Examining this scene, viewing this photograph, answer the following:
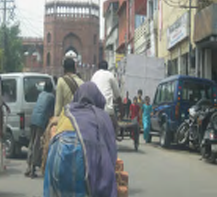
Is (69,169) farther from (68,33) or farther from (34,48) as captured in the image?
(34,48)

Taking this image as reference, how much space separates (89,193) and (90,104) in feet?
2.21

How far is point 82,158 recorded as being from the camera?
10.6ft

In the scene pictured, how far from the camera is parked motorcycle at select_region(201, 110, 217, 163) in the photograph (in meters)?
10.3

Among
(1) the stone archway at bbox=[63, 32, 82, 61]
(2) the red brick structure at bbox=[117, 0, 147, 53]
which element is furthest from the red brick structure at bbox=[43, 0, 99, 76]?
(2) the red brick structure at bbox=[117, 0, 147, 53]

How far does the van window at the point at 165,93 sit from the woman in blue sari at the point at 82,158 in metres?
10.3

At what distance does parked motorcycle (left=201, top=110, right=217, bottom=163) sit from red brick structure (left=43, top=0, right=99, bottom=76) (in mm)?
71596

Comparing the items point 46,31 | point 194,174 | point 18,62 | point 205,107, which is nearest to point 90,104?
point 194,174

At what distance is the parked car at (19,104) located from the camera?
1069cm

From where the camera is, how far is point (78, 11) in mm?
85500

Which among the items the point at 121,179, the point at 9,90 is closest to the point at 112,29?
the point at 9,90

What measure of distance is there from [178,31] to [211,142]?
512 inches

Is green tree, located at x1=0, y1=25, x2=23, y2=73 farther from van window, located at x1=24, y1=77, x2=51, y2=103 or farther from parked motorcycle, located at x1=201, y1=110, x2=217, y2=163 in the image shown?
parked motorcycle, located at x1=201, y1=110, x2=217, y2=163

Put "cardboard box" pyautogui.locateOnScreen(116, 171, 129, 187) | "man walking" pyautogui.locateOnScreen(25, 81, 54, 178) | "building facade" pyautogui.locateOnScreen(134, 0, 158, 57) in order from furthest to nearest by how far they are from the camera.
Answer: "building facade" pyautogui.locateOnScreen(134, 0, 158, 57) < "man walking" pyautogui.locateOnScreen(25, 81, 54, 178) < "cardboard box" pyautogui.locateOnScreen(116, 171, 129, 187)

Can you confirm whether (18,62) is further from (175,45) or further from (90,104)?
(90,104)
